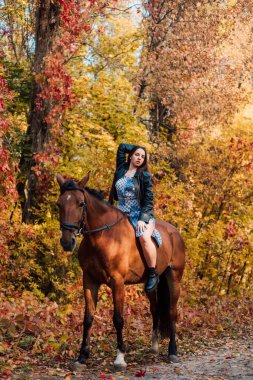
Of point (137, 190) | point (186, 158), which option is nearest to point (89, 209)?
point (137, 190)

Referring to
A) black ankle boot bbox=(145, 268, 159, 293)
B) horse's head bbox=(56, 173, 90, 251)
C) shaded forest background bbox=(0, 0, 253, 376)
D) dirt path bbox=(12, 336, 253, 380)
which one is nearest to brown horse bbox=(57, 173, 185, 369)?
horse's head bbox=(56, 173, 90, 251)

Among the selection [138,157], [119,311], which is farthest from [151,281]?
[138,157]

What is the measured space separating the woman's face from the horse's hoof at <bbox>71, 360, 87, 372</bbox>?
2687 millimetres

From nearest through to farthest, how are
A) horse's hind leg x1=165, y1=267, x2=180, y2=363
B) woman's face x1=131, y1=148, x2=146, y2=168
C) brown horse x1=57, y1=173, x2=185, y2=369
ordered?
brown horse x1=57, y1=173, x2=185, y2=369
woman's face x1=131, y1=148, x2=146, y2=168
horse's hind leg x1=165, y1=267, x2=180, y2=363

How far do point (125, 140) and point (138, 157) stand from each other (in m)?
5.24

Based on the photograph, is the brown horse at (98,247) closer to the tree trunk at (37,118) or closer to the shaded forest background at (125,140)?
the shaded forest background at (125,140)

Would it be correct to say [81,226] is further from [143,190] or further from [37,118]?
[37,118]

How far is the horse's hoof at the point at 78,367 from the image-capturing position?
680cm

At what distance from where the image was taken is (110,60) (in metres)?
17.0

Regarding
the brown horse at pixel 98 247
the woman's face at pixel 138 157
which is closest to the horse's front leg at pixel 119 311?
the brown horse at pixel 98 247

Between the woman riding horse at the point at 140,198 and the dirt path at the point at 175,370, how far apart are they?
3.54ft

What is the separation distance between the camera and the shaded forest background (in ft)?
35.6

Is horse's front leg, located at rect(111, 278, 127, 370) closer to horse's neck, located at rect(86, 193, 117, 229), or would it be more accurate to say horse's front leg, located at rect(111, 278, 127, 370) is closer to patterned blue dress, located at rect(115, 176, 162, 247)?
horse's neck, located at rect(86, 193, 117, 229)

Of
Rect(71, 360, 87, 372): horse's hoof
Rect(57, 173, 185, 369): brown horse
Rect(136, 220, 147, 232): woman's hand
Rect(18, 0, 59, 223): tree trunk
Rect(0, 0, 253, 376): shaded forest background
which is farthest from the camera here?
Rect(18, 0, 59, 223): tree trunk
